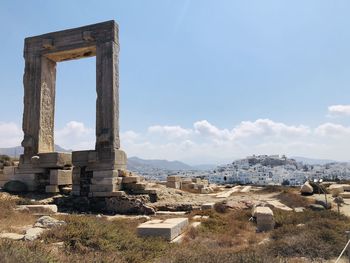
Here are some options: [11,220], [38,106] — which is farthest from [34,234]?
[38,106]

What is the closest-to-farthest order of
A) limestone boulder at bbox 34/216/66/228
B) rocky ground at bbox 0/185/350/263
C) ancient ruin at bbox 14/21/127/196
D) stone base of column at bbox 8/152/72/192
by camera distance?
rocky ground at bbox 0/185/350/263, limestone boulder at bbox 34/216/66/228, ancient ruin at bbox 14/21/127/196, stone base of column at bbox 8/152/72/192

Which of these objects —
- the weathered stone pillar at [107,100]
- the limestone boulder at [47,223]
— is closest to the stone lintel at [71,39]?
the weathered stone pillar at [107,100]

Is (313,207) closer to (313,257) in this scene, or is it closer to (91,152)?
(313,257)

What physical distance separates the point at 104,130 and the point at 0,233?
724 centimetres

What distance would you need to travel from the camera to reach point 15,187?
13430 mm

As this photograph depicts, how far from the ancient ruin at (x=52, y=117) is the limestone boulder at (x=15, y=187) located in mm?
300

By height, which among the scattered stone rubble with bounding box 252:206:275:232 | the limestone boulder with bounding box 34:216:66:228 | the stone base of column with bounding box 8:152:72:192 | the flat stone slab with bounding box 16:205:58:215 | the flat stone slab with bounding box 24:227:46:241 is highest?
the stone base of column with bounding box 8:152:72:192

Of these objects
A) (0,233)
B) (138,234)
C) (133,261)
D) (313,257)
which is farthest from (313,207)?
(0,233)

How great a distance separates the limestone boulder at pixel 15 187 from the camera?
1337 cm

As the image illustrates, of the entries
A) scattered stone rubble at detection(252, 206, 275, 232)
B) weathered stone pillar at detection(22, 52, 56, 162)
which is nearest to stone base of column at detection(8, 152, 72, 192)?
weathered stone pillar at detection(22, 52, 56, 162)

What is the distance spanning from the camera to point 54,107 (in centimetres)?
1535

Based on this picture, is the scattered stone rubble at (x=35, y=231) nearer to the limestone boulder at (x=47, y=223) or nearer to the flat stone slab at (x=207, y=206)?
the limestone boulder at (x=47, y=223)

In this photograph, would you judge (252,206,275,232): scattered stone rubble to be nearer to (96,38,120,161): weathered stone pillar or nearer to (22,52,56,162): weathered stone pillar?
(96,38,120,161): weathered stone pillar

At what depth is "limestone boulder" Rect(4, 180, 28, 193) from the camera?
13372 millimetres
